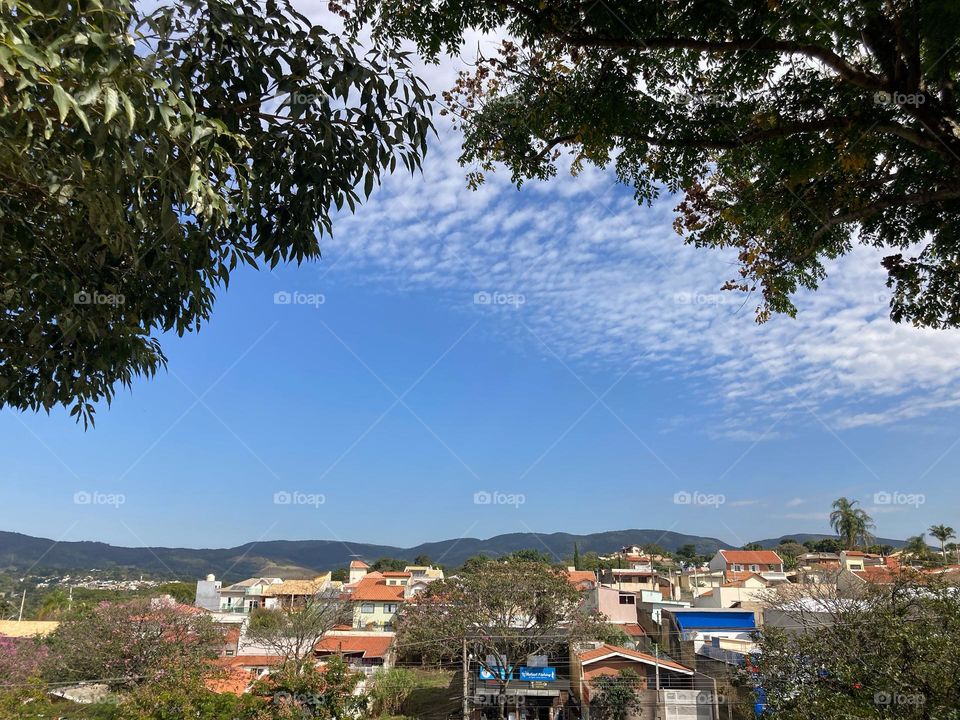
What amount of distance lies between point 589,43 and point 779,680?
1127cm

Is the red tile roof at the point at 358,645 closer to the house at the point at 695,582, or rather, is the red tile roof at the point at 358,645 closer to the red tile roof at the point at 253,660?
the red tile roof at the point at 253,660

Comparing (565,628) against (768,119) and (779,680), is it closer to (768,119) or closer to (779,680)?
(779,680)

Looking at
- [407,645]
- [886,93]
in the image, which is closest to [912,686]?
[886,93]

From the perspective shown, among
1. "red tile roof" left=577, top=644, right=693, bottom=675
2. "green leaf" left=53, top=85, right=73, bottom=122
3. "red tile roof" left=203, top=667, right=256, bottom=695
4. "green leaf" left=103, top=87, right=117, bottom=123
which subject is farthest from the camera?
"red tile roof" left=577, top=644, right=693, bottom=675

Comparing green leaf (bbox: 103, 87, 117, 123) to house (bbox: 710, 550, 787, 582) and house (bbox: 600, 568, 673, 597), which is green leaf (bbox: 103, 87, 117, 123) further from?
house (bbox: 710, 550, 787, 582)

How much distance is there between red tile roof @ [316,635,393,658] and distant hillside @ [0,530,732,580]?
10.3m

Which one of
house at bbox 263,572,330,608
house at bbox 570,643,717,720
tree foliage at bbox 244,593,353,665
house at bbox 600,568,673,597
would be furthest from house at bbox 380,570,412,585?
house at bbox 570,643,717,720

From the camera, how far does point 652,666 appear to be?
17609mm

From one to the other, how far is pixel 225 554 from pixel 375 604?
22924mm

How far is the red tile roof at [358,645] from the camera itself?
23156mm

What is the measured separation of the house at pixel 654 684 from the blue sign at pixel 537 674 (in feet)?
2.57

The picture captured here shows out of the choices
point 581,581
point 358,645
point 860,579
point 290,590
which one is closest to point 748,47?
point 860,579

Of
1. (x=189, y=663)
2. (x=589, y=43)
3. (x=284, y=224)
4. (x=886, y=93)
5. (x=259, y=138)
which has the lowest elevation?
(x=189, y=663)

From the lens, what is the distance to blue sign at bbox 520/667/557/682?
62.5ft
